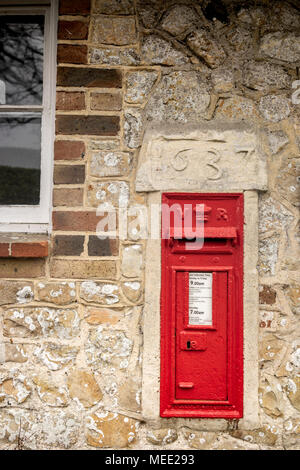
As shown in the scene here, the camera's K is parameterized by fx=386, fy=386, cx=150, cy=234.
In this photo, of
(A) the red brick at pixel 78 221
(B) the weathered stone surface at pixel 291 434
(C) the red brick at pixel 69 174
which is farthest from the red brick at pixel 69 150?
(B) the weathered stone surface at pixel 291 434

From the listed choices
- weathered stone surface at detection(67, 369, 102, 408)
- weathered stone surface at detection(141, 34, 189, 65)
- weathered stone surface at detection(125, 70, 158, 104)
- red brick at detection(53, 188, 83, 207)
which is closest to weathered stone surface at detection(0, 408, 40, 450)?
weathered stone surface at detection(67, 369, 102, 408)

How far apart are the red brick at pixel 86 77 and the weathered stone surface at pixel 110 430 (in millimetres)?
1890

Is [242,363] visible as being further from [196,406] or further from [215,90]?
[215,90]

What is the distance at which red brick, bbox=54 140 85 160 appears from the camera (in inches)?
89.2

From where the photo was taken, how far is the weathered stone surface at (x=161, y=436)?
2.14m

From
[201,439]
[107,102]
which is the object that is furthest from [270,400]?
[107,102]

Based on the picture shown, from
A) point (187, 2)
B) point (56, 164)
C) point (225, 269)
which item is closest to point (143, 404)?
point (225, 269)

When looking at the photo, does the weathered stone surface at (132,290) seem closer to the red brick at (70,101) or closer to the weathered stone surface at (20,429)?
the weathered stone surface at (20,429)

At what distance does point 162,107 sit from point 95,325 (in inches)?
52.2

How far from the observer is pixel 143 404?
2.15m

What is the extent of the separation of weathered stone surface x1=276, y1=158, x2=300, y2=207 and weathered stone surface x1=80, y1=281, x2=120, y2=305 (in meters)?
1.11

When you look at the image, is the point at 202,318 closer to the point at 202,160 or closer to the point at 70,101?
the point at 202,160

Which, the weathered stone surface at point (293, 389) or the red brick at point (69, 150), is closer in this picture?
the weathered stone surface at point (293, 389)

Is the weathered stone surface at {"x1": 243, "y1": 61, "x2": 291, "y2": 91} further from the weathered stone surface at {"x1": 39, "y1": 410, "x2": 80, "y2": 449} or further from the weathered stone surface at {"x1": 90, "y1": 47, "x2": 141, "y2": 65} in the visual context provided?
the weathered stone surface at {"x1": 39, "y1": 410, "x2": 80, "y2": 449}
